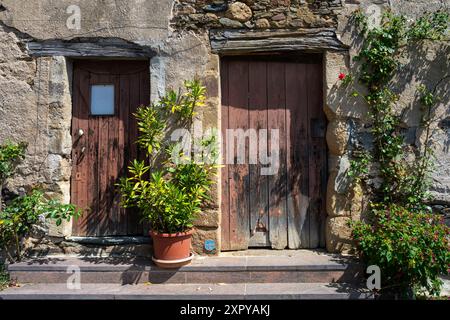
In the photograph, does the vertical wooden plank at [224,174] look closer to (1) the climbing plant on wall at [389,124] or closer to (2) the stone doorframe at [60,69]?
(2) the stone doorframe at [60,69]

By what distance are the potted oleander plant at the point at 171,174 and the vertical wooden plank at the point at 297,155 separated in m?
0.86

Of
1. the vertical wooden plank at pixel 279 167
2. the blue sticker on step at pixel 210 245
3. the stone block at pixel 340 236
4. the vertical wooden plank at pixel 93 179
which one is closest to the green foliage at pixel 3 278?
the vertical wooden plank at pixel 93 179

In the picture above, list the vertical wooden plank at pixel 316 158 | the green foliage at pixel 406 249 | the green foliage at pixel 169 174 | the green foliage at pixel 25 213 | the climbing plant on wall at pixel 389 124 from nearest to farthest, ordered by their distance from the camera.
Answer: the green foliage at pixel 406 249 < the green foliage at pixel 169 174 < the green foliage at pixel 25 213 < the climbing plant on wall at pixel 389 124 < the vertical wooden plank at pixel 316 158

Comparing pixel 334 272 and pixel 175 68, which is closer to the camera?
pixel 334 272

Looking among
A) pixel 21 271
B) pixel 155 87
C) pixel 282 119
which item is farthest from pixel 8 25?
pixel 282 119

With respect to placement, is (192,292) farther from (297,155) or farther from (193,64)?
(193,64)

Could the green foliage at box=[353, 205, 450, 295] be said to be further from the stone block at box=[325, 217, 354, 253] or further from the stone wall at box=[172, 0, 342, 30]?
the stone wall at box=[172, 0, 342, 30]

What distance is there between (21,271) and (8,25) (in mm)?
2506

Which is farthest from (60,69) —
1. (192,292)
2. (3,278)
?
(192,292)

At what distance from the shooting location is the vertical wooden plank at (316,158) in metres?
3.79

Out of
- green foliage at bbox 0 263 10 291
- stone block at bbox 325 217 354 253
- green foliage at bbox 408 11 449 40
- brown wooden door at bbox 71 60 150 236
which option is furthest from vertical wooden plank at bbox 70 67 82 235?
green foliage at bbox 408 11 449 40

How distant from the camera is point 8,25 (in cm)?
371

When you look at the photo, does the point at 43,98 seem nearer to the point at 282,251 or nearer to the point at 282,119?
the point at 282,119

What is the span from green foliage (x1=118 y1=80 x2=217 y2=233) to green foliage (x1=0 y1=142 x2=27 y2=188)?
106 centimetres
